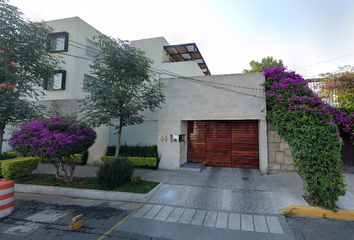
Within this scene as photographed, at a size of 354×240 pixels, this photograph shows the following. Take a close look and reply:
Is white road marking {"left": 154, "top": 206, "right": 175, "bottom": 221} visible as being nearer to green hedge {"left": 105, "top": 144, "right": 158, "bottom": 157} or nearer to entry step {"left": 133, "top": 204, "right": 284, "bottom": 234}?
entry step {"left": 133, "top": 204, "right": 284, "bottom": 234}

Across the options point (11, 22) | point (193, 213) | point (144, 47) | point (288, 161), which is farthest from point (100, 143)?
point (144, 47)

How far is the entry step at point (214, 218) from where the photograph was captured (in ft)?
13.8

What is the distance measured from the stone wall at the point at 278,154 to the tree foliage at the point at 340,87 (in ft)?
9.72

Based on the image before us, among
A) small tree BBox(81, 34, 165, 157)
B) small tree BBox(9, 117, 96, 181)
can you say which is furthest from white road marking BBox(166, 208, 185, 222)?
small tree BBox(9, 117, 96, 181)

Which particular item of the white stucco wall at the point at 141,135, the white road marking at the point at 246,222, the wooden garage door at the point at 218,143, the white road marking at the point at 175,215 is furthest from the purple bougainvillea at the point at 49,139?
the wooden garage door at the point at 218,143

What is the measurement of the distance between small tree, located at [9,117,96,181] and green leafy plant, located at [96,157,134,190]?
1.36m

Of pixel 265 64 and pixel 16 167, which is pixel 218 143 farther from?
pixel 265 64

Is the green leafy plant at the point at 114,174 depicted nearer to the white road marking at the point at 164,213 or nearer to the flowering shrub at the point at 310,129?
the white road marking at the point at 164,213

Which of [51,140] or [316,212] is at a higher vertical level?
[51,140]

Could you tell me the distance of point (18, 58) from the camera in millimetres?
8859

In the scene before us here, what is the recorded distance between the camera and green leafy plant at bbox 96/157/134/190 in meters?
6.35

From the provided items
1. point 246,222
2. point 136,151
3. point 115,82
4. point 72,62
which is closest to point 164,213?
point 246,222

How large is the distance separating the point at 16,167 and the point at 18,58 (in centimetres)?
521

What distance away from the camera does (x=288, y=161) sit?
835 cm
